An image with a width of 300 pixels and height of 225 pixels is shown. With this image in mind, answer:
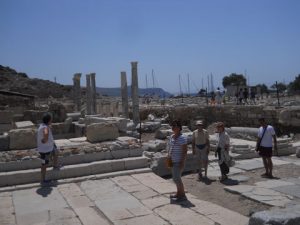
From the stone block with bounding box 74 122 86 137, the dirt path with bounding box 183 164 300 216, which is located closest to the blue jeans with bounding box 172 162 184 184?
the dirt path with bounding box 183 164 300 216

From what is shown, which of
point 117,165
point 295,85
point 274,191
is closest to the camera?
point 274,191

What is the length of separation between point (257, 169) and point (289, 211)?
5763 millimetres

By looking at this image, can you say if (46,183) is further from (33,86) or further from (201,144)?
(33,86)

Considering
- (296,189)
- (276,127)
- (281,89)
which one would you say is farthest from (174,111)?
(281,89)

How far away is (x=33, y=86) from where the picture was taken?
5928 cm

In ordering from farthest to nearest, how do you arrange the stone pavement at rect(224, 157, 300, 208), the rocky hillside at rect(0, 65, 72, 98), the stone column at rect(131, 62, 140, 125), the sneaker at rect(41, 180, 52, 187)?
the rocky hillside at rect(0, 65, 72, 98), the stone column at rect(131, 62, 140, 125), the sneaker at rect(41, 180, 52, 187), the stone pavement at rect(224, 157, 300, 208)

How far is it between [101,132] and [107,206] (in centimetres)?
461

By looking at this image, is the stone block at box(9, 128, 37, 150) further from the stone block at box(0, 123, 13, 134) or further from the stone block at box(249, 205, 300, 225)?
the stone block at box(249, 205, 300, 225)

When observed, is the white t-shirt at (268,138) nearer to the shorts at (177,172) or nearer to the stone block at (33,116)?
the shorts at (177,172)

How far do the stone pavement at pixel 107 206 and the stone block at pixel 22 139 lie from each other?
→ 2.30 m

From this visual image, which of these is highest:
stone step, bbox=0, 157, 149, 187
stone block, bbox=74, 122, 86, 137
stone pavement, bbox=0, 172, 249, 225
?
stone block, bbox=74, 122, 86, 137

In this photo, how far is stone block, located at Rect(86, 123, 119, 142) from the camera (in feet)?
38.1

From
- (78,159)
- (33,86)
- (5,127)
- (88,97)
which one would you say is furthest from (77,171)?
(33,86)

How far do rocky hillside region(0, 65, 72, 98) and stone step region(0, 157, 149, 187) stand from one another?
46.2 metres
